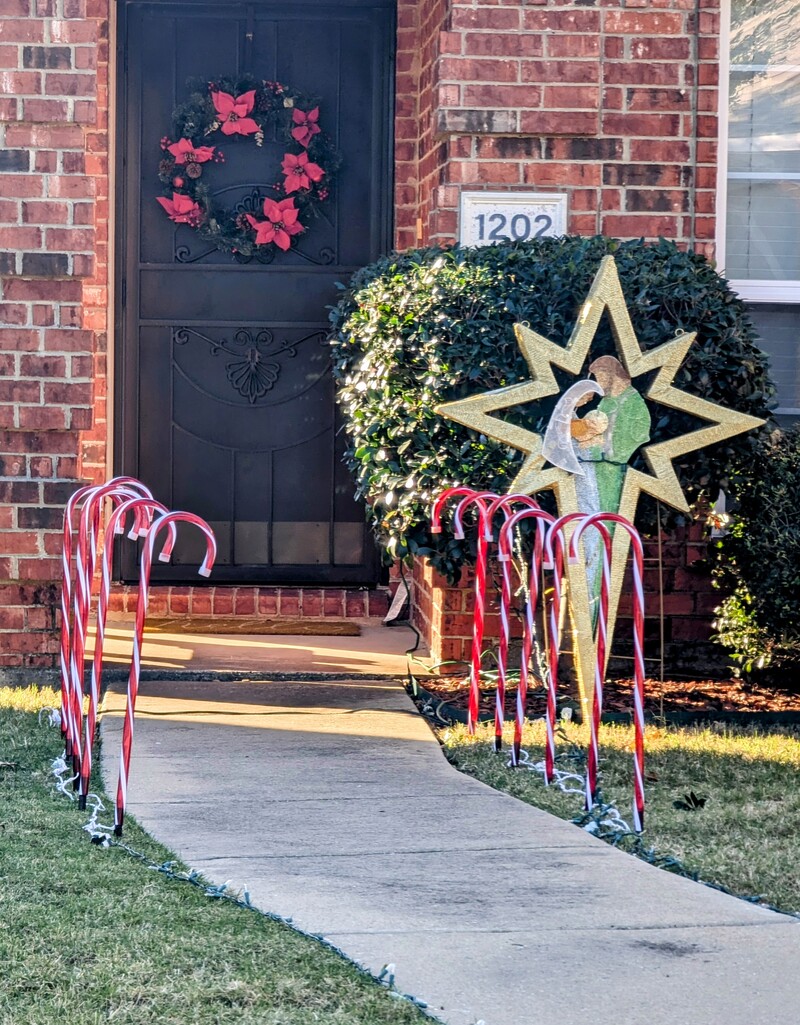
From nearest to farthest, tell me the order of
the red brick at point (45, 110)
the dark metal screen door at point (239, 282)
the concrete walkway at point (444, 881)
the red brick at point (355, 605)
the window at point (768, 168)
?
the concrete walkway at point (444, 881) < the red brick at point (45, 110) < the window at point (768, 168) < the dark metal screen door at point (239, 282) < the red brick at point (355, 605)

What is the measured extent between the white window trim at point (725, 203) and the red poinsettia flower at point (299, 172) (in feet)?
7.37

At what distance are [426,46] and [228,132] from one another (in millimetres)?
1193

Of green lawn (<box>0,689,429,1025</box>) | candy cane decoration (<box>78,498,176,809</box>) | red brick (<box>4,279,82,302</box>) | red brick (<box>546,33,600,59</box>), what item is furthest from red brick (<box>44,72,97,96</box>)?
green lawn (<box>0,689,429,1025</box>)

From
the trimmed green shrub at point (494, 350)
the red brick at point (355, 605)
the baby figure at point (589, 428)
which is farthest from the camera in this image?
the red brick at point (355, 605)

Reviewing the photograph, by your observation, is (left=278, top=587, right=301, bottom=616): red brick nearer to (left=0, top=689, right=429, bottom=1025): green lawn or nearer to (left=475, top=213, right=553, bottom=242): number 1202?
(left=475, top=213, right=553, bottom=242): number 1202

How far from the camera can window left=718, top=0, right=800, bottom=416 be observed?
23.3 ft

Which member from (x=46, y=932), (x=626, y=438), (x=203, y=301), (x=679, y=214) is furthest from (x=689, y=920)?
(x=203, y=301)

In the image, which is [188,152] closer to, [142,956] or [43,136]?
[43,136]

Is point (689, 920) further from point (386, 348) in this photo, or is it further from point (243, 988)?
point (386, 348)

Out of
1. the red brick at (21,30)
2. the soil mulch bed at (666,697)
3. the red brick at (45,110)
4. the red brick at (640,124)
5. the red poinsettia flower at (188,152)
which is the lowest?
the soil mulch bed at (666,697)

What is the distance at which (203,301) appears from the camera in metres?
7.98

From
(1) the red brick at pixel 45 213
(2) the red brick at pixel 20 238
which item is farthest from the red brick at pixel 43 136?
(2) the red brick at pixel 20 238

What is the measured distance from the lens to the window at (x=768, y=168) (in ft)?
23.3

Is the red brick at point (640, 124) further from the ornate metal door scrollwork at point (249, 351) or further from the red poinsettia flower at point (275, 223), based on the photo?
the ornate metal door scrollwork at point (249, 351)
